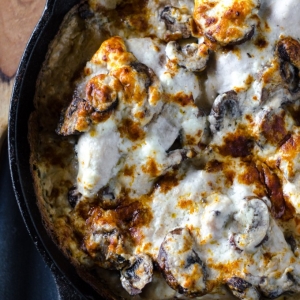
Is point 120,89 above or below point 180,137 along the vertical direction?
above

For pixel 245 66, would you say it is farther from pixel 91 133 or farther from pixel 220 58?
pixel 91 133

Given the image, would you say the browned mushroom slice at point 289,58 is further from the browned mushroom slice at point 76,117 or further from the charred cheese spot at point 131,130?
the browned mushroom slice at point 76,117

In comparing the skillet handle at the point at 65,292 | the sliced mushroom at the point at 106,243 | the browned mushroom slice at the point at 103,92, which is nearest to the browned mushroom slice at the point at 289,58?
the browned mushroom slice at the point at 103,92

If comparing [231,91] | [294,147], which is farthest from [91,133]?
[294,147]

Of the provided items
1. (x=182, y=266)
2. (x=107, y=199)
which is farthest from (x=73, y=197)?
(x=182, y=266)

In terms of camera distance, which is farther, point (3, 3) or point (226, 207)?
point (3, 3)

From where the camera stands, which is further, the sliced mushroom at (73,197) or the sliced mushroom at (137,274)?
the sliced mushroom at (73,197)

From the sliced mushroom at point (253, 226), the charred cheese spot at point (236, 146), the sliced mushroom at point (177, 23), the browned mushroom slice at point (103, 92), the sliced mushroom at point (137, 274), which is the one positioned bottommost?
the sliced mushroom at point (137, 274)
